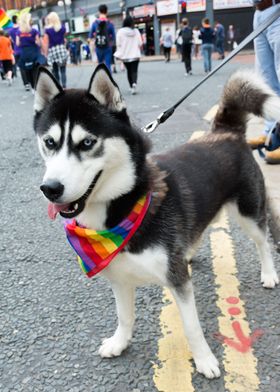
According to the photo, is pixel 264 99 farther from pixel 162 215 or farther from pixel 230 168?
pixel 162 215

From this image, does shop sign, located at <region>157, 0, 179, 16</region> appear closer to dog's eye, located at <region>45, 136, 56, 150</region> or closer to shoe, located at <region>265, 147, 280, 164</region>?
shoe, located at <region>265, 147, 280, 164</region>

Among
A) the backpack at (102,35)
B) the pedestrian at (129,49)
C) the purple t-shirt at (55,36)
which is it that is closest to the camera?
the pedestrian at (129,49)

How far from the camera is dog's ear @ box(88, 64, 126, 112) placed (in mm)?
1941

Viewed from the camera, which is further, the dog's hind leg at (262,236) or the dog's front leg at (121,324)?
→ the dog's hind leg at (262,236)

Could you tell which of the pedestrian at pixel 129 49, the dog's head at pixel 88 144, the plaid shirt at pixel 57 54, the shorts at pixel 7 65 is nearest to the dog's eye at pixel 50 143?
the dog's head at pixel 88 144

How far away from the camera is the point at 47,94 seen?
6.79 feet

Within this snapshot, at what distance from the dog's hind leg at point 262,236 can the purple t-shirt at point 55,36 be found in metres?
9.40

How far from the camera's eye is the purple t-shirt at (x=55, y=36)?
35.3 ft

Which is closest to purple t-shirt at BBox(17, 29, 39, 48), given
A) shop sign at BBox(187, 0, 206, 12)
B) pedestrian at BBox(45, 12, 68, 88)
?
pedestrian at BBox(45, 12, 68, 88)

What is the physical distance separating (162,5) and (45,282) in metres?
39.8

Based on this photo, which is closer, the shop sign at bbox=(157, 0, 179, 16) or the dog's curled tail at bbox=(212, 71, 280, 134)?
the dog's curled tail at bbox=(212, 71, 280, 134)

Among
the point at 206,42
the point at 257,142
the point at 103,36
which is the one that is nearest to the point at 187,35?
the point at 206,42

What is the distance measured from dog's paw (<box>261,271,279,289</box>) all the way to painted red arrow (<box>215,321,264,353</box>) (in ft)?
1.49

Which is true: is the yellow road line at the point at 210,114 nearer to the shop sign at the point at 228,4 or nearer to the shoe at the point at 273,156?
the shoe at the point at 273,156
